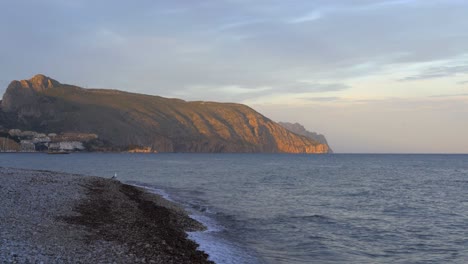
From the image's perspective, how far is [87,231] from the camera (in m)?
19.7

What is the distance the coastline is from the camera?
14836 millimetres

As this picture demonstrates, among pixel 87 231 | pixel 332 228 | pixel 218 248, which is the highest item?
pixel 87 231

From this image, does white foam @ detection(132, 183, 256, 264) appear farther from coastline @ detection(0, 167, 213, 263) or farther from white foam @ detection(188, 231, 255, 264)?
coastline @ detection(0, 167, 213, 263)

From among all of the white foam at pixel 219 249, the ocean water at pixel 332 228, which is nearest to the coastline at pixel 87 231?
the white foam at pixel 219 249

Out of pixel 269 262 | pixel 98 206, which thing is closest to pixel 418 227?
pixel 269 262

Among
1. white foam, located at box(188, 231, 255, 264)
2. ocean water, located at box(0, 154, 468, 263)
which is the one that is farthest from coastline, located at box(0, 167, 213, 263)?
ocean water, located at box(0, 154, 468, 263)

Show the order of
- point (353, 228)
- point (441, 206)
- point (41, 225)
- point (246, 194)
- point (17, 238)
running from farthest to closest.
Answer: point (246, 194) → point (441, 206) → point (353, 228) → point (41, 225) → point (17, 238)

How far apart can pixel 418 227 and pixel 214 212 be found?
1506 centimetres

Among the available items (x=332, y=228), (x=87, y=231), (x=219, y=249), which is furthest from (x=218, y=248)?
(x=332, y=228)

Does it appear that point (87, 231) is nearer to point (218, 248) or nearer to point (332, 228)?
point (218, 248)

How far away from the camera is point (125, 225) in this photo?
22.9 metres

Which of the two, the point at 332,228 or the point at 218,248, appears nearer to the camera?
the point at 218,248

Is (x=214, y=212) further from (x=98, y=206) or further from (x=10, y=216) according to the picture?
(x=10, y=216)

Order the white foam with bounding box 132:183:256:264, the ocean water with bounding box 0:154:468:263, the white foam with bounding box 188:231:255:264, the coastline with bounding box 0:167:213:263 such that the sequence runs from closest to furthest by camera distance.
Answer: the coastline with bounding box 0:167:213:263 < the white foam with bounding box 188:231:255:264 < the white foam with bounding box 132:183:256:264 < the ocean water with bounding box 0:154:468:263
